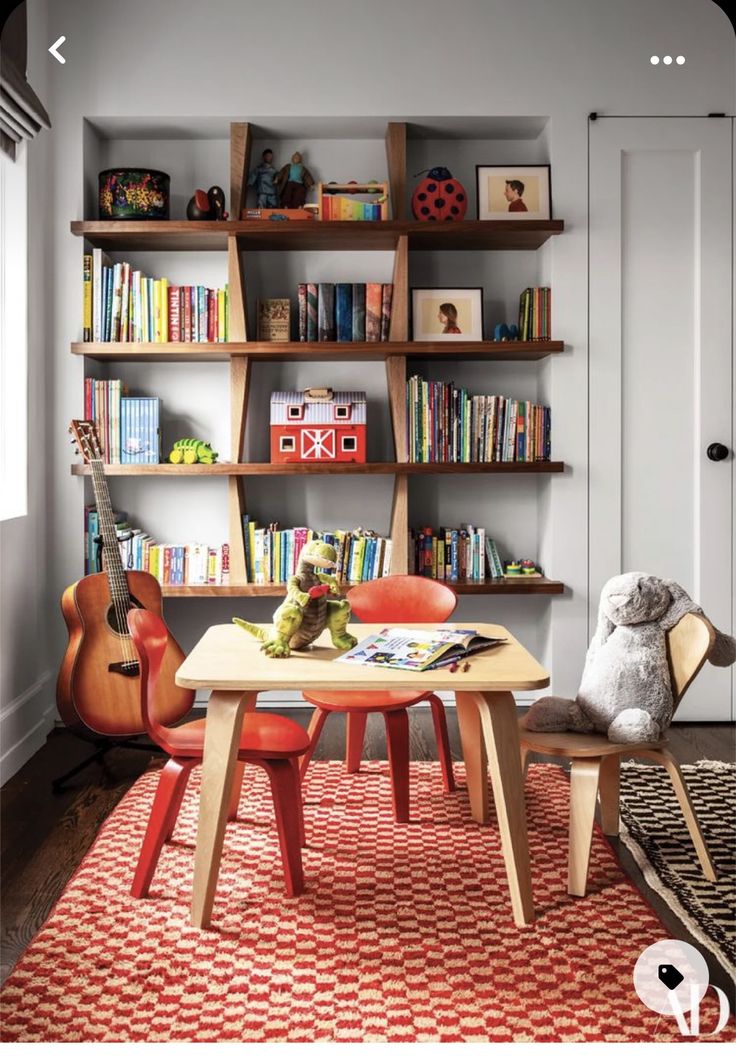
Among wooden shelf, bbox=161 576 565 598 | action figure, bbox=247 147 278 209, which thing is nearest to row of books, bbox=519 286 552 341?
wooden shelf, bbox=161 576 565 598

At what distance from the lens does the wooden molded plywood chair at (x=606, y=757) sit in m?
2.46

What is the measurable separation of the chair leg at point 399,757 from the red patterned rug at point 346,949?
2.8 inches

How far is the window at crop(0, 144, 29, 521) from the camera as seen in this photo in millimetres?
3789

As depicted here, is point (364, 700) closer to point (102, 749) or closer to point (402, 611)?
point (402, 611)

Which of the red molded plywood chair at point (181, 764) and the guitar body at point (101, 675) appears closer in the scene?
the red molded plywood chair at point (181, 764)

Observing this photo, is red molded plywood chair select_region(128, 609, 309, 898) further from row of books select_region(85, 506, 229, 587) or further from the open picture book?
row of books select_region(85, 506, 229, 587)

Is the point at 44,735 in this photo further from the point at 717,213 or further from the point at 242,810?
the point at 717,213

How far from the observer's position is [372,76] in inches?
159

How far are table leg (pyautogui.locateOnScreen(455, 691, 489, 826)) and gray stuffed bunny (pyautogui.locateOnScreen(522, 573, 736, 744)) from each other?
304mm

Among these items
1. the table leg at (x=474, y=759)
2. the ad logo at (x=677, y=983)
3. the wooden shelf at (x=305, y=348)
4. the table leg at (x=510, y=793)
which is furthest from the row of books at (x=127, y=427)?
the ad logo at (x=677, y=983)

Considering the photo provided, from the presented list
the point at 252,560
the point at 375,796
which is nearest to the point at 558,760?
the point at 375,796

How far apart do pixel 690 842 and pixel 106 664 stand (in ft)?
6.60

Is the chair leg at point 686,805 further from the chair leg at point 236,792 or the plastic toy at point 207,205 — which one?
the plastic toy at point 207,205

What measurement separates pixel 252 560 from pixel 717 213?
2.48 m
